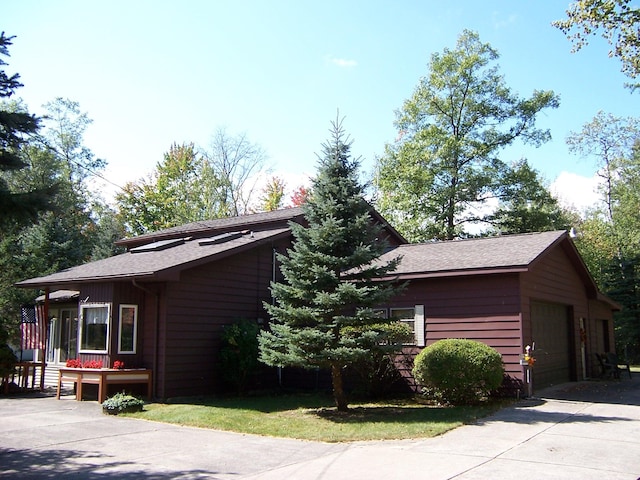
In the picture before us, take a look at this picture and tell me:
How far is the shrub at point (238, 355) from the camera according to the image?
1517cm

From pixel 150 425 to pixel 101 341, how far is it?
4.47 meters

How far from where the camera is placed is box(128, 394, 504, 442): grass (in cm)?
1018

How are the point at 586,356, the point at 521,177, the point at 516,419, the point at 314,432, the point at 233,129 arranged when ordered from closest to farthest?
the point at 314,432 → the point at 516,419 → the point at 586,356 → the point at 521,177 → the point at 233,129

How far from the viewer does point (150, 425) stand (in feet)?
37.4

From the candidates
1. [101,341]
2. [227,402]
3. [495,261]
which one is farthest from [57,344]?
[495,261]

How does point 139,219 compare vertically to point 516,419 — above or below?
above

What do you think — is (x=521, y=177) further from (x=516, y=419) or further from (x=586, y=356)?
(x=516, y=419)

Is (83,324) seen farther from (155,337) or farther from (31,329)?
(31,329)

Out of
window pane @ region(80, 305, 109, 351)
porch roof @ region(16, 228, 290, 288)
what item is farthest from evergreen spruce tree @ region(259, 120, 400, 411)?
window pane @ region(80, 305, 109, 351)

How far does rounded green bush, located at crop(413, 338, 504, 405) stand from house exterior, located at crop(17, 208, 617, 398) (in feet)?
3.98

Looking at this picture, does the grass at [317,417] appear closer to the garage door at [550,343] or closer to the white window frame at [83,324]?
the white window frame at [83,324]

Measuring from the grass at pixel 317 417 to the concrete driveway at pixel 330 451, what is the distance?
42 cm

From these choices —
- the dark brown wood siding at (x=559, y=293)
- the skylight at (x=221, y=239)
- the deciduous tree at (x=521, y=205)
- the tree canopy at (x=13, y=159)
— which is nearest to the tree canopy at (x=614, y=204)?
the deciduous tree at (x=521, y=205)

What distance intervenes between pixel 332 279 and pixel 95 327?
23.8 feet
